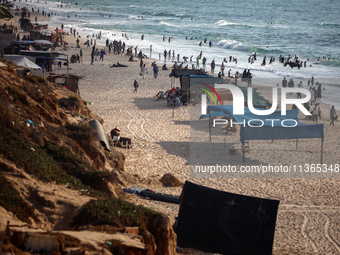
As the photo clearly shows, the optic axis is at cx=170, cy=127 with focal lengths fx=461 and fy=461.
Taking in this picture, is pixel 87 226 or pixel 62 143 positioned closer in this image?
pixel 87 226

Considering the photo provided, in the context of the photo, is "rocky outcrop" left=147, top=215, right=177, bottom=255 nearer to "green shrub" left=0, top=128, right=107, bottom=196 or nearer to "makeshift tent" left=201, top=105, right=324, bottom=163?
"green shrub" left=0, top=128, right=107, bottom=196

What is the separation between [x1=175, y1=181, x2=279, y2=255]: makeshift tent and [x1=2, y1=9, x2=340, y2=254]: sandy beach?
0.87m

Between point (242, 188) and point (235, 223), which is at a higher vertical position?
point (235, 223)

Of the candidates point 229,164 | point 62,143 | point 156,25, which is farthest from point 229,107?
point 156,25

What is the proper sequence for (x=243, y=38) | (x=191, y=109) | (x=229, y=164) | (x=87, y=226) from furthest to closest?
(x=243, y=38) → (x=191, y=109) → (x=229, y=164) → (x=87, y=226)

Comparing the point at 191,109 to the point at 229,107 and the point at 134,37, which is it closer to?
the point at 229,107

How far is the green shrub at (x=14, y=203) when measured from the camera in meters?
6.33

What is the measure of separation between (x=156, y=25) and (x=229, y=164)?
61899 millimetres

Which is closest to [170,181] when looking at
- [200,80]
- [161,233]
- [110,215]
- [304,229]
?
[304,229]

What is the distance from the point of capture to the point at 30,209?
6656 millimetres

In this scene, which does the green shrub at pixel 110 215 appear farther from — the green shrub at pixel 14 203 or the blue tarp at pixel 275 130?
the blue tarp at pixel 275 130

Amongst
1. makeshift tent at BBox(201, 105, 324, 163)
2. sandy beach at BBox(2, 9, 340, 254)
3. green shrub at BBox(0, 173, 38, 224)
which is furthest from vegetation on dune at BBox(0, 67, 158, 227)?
makeshift tent at BBox(201, 105, 324, 163)

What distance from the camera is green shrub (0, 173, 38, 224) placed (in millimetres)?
6331

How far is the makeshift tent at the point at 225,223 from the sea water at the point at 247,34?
60.7 ft
